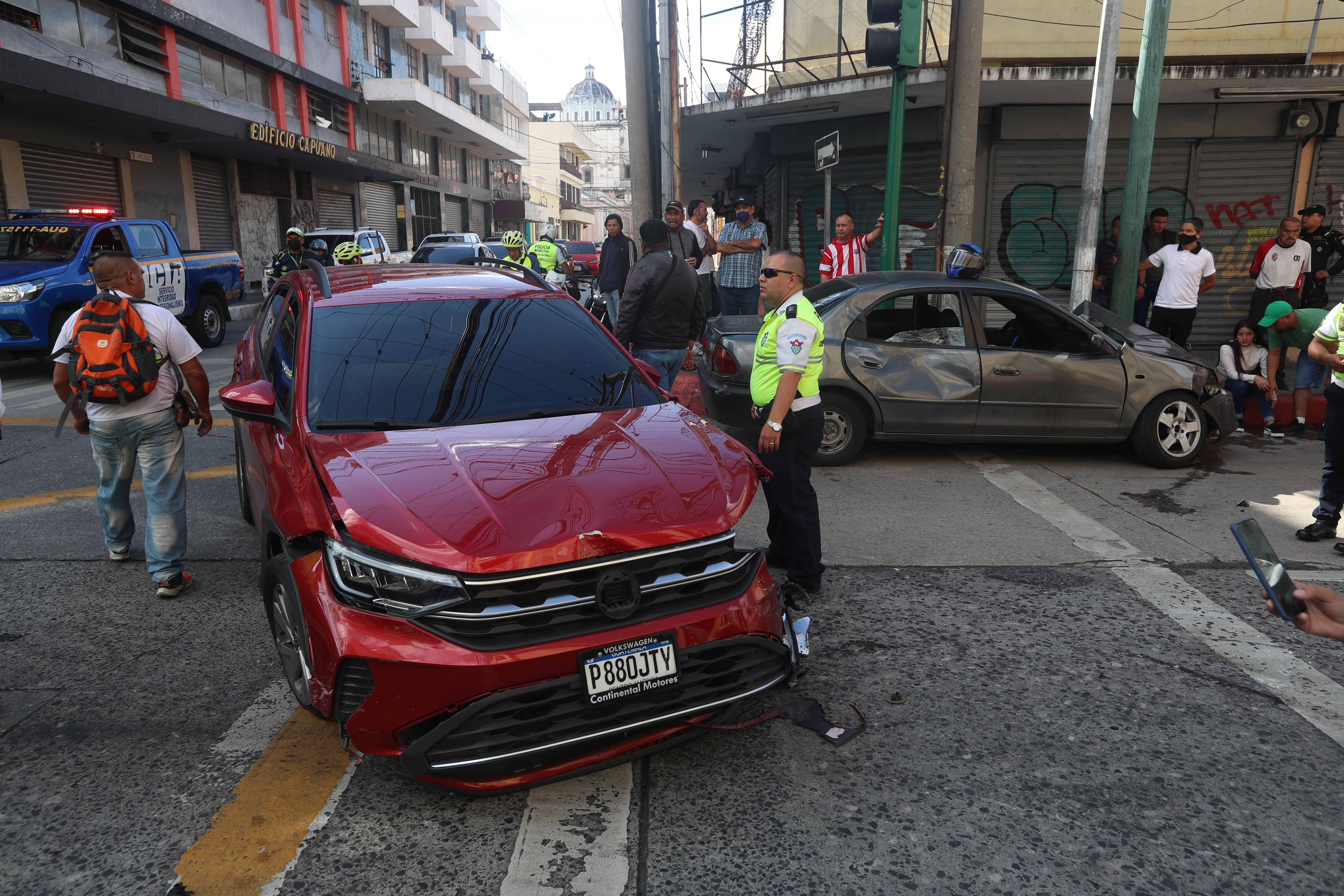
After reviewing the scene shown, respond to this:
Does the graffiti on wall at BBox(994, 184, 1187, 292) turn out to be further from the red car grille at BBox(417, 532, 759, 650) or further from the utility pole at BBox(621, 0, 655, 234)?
the red car grille at BBox(417, 532, 759, 650)

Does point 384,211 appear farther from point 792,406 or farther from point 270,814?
point 270,814

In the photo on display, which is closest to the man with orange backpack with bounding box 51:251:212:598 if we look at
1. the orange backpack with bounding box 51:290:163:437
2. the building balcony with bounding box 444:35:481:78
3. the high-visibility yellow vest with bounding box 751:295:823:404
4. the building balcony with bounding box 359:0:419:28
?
the orange backpack with bounding box 51:290:163:437

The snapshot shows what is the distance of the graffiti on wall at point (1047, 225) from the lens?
578 inches

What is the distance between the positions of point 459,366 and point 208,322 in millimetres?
12048

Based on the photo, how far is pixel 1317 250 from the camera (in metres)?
10.7

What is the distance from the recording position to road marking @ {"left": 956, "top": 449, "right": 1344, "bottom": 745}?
11.4 ft

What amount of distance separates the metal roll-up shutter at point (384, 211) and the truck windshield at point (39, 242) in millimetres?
25266

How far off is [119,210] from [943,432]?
21.4 metres

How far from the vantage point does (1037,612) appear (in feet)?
14.1

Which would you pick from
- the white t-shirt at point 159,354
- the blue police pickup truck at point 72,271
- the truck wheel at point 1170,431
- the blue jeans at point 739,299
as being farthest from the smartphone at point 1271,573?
the blue police pickup truck at point 72,271

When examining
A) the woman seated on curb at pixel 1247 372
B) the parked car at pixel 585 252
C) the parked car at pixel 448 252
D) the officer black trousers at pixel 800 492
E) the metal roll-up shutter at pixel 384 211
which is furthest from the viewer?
the metal roll-up shutter at pixel 384 211

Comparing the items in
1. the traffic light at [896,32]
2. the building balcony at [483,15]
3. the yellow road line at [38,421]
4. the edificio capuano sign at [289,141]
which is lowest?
the yellow road line at [38,421]

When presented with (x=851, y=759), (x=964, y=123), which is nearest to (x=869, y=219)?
(x=964, y=123)

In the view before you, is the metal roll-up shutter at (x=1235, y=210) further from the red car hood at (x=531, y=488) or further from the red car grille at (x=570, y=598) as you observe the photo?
the red car grille at (x=570, y=598)
